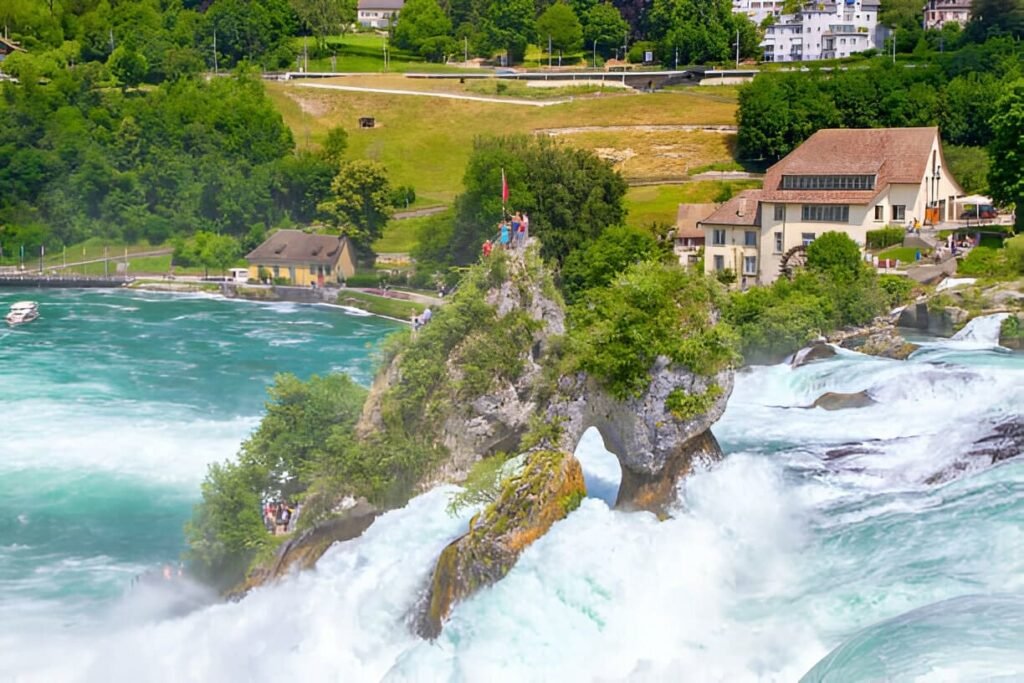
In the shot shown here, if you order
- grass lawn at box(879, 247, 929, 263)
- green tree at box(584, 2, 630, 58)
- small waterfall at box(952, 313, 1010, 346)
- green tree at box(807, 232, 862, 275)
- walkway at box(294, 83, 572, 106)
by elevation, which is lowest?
small waterfall at box(952, 313, 1010, 346)

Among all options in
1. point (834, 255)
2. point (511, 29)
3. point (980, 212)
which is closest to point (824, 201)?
point (834, 255)

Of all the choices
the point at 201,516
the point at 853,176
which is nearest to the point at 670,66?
the point at 853,176

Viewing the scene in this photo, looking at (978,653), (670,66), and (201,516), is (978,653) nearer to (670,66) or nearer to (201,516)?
(201,516)

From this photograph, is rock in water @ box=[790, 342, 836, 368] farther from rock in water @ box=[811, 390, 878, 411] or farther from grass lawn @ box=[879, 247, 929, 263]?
grass lawn @ box=[879, 247, 929, 263]

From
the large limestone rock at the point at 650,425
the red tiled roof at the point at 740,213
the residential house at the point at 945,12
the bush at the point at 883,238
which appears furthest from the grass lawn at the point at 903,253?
the residential house at the point at 945,12

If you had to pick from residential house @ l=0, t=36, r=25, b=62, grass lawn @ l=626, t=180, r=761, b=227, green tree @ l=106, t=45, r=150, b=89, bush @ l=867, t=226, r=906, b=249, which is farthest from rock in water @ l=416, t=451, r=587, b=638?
residential house @ l=0, t=36, r=25, b=62

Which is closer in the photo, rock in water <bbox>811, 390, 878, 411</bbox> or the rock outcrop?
the rock outcrop

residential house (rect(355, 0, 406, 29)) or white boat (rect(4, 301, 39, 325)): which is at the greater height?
residential house (rect(355, 0, 406, 29))
